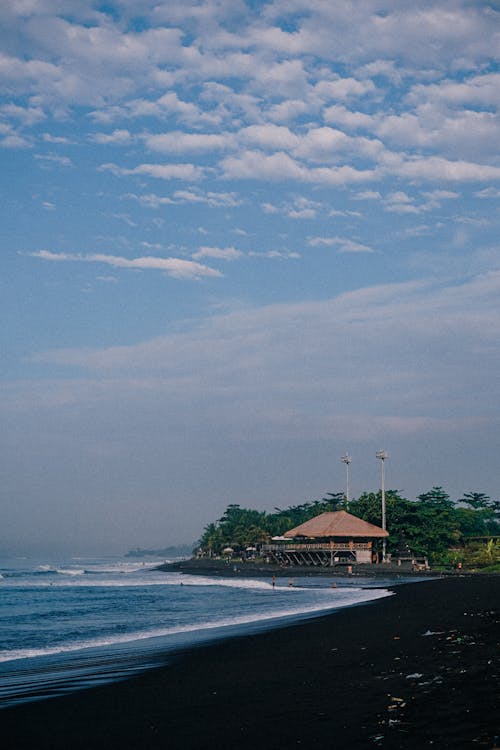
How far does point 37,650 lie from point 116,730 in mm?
13572

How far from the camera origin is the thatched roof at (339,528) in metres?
82.9

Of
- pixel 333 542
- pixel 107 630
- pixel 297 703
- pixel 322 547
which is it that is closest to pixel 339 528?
pixel 333 542

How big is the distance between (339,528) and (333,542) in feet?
8.83

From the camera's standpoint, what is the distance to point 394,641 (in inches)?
677

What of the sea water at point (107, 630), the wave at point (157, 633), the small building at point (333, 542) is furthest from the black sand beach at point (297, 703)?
the small building at point (333, 542)

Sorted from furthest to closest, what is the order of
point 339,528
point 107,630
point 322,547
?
point 322,547 < point 339,528 < point 107,630

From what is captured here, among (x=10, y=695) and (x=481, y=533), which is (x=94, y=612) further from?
(x=481, y=533)

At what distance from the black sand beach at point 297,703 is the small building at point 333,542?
2656 inches

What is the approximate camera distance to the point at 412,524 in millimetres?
85125

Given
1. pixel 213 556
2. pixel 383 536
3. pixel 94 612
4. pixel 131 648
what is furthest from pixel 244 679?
pixel 213 556

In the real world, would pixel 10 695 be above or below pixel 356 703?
below

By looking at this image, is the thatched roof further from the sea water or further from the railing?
the sea water

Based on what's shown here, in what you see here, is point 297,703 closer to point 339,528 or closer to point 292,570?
point 292,570

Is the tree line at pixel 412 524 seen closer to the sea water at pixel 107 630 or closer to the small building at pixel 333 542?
the small building at pixel 333 542
